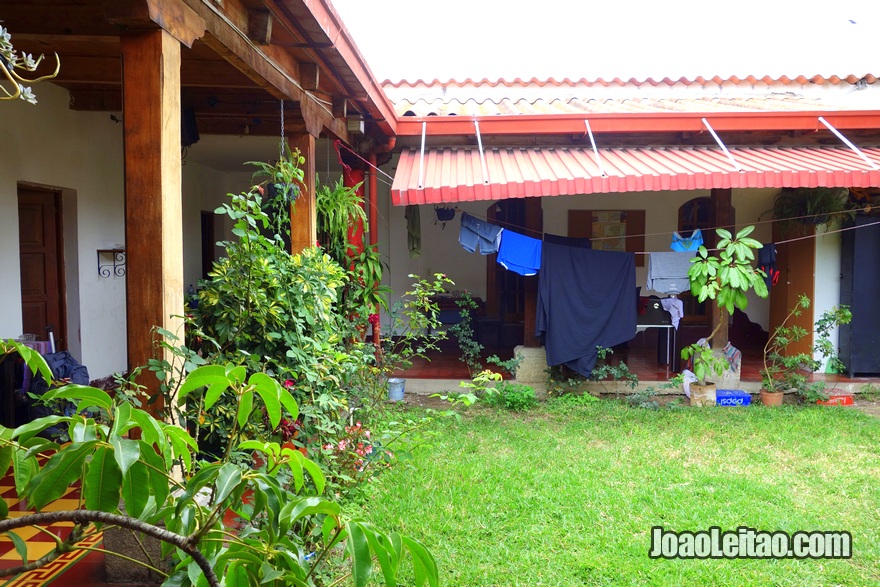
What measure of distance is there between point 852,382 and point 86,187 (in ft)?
30.6

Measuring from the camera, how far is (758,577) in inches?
139

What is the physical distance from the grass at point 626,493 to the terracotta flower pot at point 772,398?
60cm

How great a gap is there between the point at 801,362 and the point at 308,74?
6.84 meters

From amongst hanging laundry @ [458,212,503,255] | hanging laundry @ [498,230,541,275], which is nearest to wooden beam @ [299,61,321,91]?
hanging laundry @ [458,212,503,255]

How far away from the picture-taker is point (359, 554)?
3.66 ft

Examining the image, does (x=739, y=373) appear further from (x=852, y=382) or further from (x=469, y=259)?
(x=469, y=259)

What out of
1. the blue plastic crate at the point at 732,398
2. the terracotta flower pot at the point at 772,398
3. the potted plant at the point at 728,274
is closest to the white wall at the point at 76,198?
the potted plant at the point at 728,274

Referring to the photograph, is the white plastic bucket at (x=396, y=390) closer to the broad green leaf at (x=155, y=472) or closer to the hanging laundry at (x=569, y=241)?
the hanging laundry at (x=569, y=241)

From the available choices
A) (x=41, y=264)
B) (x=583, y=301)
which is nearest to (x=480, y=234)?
(x=583, y=301)

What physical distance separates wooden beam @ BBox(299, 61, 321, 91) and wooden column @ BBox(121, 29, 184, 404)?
231cm

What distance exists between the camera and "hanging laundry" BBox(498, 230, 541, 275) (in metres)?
7.53

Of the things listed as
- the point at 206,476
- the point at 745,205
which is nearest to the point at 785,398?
the point at 745,205

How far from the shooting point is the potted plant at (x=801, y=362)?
765cm

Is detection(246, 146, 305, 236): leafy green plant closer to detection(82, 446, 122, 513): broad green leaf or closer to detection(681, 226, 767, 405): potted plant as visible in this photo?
detection(82, 446, 122, 513): broad green leaf
